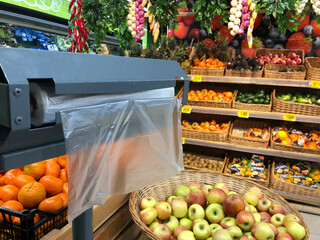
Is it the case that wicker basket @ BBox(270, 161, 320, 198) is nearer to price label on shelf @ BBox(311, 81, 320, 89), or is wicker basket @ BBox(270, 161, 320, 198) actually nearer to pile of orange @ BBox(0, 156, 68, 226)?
price label on shelf @ BBox(311, 81, 320, 89)

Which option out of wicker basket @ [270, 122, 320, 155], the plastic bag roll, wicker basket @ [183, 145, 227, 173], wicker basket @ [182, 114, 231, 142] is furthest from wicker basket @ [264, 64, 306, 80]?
the plastic bag roll

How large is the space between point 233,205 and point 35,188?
1.07 m

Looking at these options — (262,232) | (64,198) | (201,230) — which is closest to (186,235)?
(201,230)

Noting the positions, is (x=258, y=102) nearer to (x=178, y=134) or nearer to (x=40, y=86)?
(x=178, y=134)

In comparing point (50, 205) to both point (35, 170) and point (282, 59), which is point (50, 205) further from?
point (282, 59)

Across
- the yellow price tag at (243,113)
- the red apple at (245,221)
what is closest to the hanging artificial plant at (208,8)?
the yellow price tag at (243,113)

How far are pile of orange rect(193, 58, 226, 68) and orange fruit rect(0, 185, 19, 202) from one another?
8.55 feet

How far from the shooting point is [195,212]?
151cm

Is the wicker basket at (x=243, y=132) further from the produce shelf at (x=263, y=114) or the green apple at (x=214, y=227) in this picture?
the green apple at (x=214, y=227)

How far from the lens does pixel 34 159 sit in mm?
518

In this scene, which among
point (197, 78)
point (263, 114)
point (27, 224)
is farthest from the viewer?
point (197, 78)

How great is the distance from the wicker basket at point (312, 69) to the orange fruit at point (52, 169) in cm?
267

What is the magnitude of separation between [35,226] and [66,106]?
0.59 metres

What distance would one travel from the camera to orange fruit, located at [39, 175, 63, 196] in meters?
1.12
